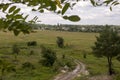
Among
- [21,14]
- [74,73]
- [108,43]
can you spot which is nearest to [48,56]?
[74,73]

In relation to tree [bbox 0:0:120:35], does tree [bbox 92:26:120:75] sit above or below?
below

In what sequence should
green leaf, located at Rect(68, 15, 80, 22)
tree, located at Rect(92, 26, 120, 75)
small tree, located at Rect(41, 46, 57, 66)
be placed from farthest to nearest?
small tree, located at Rect(41, 46, 57, 66) < tree, located at Rect(92, 26, 120, 75) < green leaf, located at Rect(68, 15, 80, 22)

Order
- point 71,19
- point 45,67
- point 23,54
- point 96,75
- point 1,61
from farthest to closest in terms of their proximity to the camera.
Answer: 1. point 23,54
2. point 45,67
3. point 96,75
4. point 1,61
5. point 71,19

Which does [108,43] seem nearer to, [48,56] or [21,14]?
[48,56]

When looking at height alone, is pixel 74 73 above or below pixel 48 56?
below

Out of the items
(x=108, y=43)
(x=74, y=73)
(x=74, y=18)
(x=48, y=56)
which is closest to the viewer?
(x=74, y=18)

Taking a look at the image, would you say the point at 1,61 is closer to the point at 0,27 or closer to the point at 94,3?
the point at 0,27

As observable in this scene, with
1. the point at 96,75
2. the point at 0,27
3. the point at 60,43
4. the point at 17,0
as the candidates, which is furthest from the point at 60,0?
the point at 60,43

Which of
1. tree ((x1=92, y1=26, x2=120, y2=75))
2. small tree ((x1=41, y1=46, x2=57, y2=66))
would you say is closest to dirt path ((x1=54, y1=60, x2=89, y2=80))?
small tree ((x1=41, y1=46, x2=57, y2=66))

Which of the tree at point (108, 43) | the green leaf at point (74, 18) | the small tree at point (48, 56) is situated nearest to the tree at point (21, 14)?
the green leaf at point (74, 18)

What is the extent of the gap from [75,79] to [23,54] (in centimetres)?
2673

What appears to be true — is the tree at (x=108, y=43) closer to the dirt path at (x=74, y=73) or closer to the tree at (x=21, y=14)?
the dirt path at (x=74, y=73)

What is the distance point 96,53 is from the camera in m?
47.2

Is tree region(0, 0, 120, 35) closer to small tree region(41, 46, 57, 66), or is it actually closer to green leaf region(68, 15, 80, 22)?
green leaf region(68, 15, 80, 22)
